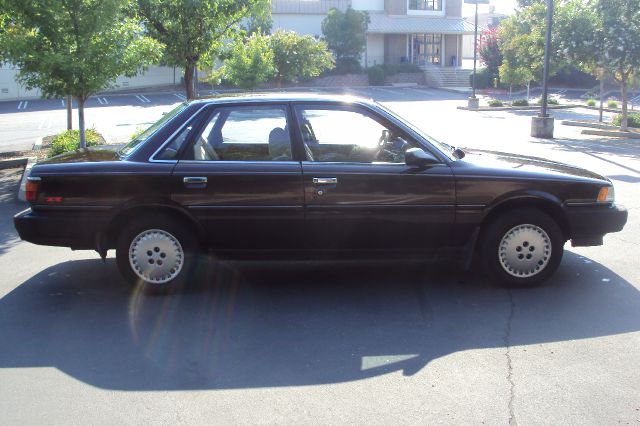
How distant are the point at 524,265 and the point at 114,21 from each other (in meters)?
8.62

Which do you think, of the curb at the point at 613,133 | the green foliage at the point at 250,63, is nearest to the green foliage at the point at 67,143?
the green foliage at the point at 250,63

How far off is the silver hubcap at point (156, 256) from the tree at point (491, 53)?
4813 centimetres

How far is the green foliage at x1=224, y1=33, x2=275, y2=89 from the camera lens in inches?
659

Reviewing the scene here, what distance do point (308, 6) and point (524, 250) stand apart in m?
53.0

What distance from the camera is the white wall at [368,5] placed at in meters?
58.7

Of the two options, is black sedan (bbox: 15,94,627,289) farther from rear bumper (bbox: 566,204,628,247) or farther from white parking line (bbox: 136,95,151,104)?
white parking line (bbox: 136,95,151,104)

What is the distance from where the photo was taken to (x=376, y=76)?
175ft

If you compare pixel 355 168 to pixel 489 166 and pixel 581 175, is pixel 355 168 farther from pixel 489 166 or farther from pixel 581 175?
pixel 581 175

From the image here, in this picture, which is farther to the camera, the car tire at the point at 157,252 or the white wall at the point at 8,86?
the white wall at the point at 8,86

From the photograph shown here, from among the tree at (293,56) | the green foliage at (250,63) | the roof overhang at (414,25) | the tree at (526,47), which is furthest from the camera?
the roof overhang at (414,25)

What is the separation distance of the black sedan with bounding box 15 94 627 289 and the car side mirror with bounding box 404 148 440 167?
12 millimetres

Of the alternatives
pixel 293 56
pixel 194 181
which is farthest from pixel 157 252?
pixel 293 56

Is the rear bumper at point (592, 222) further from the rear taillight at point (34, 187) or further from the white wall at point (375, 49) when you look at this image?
the white wall at point (375, 49)

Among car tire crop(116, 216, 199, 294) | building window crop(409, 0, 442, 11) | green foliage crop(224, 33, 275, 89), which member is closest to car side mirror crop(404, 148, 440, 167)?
car tire crop(116, 216, 199, 294)
